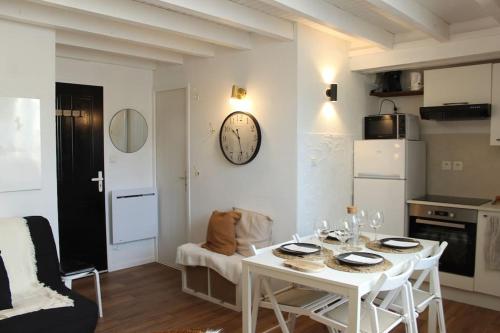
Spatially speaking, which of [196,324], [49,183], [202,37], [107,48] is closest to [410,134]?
[202,37]

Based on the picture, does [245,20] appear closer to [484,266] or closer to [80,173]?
[80,173]

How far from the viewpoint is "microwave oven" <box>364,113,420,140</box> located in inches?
166

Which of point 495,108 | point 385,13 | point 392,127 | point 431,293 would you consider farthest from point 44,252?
point 495,108

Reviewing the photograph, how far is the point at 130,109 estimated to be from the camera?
5066 mm

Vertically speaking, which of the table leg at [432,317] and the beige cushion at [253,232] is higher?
the beige cushion at [253,232]

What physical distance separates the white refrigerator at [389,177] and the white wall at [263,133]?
987mm

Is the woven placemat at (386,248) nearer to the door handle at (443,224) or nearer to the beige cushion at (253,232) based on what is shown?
the beige cushion at (253,232)

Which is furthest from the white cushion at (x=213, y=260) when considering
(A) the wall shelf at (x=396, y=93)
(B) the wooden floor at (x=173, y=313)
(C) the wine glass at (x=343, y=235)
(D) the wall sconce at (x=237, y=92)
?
(A) the wall shelf at (x=396, y=93)

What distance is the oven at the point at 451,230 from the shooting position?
3844 mm

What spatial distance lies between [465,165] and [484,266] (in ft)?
3.62

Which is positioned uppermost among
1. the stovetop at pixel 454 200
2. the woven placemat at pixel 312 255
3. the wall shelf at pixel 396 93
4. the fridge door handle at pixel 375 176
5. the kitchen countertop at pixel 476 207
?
the wall shelf at pixel 396 93

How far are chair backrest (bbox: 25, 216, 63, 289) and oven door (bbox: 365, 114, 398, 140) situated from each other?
10.5 ft

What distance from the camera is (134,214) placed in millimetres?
5016

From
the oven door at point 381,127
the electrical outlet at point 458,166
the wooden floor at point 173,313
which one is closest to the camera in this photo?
the wooden floor at point 173,313
